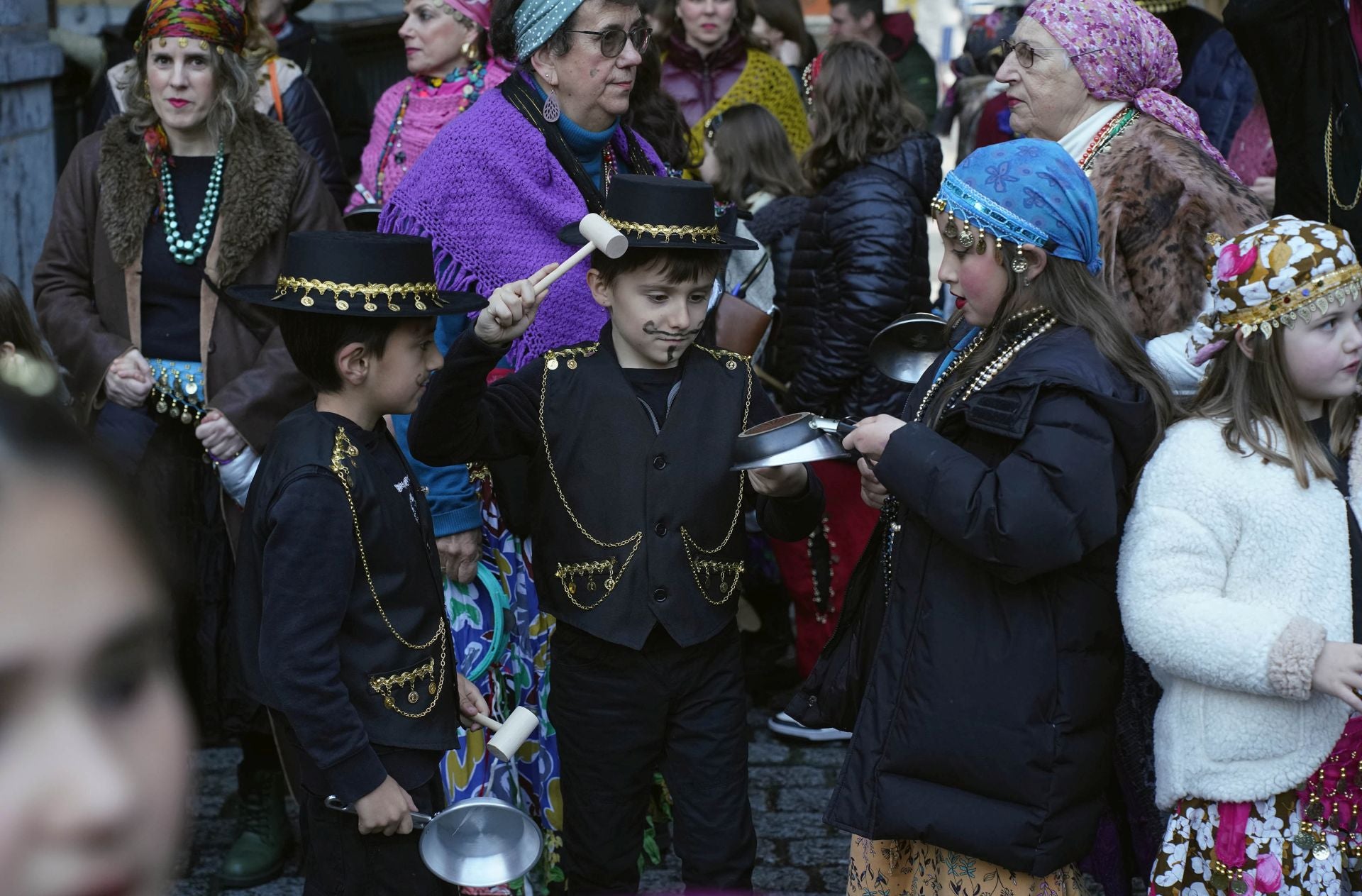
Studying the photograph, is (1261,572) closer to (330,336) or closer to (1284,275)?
(1284,275)

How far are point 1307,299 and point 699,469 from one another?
1.21m

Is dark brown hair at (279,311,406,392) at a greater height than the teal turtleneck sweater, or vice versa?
the teal turtleneck sweater

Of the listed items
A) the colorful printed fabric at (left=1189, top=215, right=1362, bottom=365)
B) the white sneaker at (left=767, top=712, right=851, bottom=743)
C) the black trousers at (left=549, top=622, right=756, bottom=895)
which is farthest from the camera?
the white sneaker at (left=767, top=712, right=851, bottom=743)

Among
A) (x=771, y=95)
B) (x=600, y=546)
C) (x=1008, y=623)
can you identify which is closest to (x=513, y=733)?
(x=600, y=546)

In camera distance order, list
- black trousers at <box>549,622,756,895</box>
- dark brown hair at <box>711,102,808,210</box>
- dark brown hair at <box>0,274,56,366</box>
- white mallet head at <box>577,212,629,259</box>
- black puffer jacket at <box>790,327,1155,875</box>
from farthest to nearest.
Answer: dark brown hair at <box>711,102,808,210</box>, dark brown hair at <box>0,274,56,366</box>, black trousers at <box>549,622,756,895</box>, white mallet head at <box>577,212,629,259</box>, black puffer jacket at <box>790,327,1155,875</box>

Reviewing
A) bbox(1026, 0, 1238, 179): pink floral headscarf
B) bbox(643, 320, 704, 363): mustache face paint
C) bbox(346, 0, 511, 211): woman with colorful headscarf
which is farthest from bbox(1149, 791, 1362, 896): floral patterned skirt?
bbox(346, 0, 511, 211): woman with colorful headscarf

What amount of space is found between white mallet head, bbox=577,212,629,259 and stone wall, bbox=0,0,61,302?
3730mm

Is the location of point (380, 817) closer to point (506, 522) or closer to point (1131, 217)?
point (506, 522)

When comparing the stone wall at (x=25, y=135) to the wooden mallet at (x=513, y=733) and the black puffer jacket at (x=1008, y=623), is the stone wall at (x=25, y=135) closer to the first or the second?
the wooden mallet at (x=513, y=733)

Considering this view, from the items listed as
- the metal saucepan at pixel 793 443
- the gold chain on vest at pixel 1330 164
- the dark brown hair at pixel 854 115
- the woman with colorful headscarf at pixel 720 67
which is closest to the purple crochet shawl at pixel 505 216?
the metal saucepan at pixel 793 443

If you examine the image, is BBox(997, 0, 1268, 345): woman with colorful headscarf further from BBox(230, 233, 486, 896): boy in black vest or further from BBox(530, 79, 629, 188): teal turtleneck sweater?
BBox(230, 233, 486, 896): boy in black vest

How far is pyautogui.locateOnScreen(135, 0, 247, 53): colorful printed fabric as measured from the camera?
3990 mm

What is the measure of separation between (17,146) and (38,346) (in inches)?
115

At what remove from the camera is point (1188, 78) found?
5320 mm
